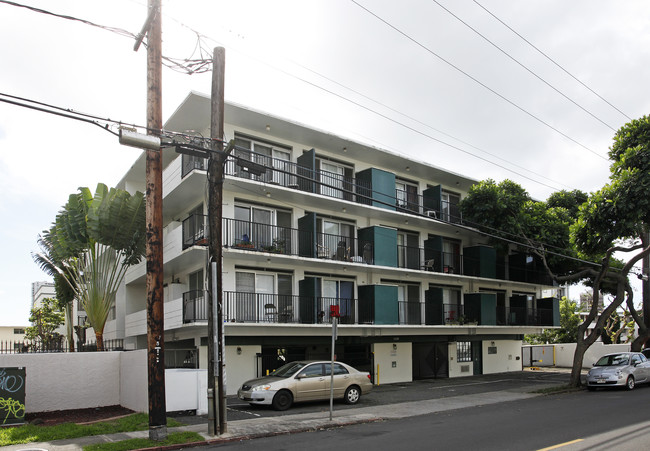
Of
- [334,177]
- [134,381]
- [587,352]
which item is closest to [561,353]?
[587,352]

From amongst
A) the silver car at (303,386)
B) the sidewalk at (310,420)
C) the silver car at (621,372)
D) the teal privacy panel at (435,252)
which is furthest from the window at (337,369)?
the teal privacy panel at (435,252)

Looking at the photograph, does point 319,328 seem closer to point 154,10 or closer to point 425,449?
point 425,449

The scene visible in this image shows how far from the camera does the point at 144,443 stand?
11.1 metres

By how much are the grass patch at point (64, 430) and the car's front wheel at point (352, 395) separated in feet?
19.5

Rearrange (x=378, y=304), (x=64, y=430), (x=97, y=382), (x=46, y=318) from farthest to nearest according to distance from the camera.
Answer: (x=46, y=318)
(x=378, y=304)
(x=97, y=382)
(x=64, y=430)

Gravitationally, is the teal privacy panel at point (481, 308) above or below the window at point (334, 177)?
below

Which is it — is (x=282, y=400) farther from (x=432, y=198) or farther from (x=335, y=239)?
(x=432, y=198)

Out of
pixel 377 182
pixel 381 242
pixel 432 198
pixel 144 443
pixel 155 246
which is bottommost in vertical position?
pixel 144 443

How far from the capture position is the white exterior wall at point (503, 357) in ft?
103

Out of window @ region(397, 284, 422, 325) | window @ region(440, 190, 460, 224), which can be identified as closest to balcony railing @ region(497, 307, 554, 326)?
window @ region(440, 190, 460, 224)

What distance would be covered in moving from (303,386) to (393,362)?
33.8ft

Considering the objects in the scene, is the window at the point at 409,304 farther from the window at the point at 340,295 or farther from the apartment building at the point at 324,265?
the window at the point at 340,295

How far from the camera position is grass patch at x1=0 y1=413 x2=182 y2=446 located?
11.8 meters

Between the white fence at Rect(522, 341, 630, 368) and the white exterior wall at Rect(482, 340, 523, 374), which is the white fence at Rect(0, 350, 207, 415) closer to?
the white exterior wall at Rect(482, 340, 523, 374)
